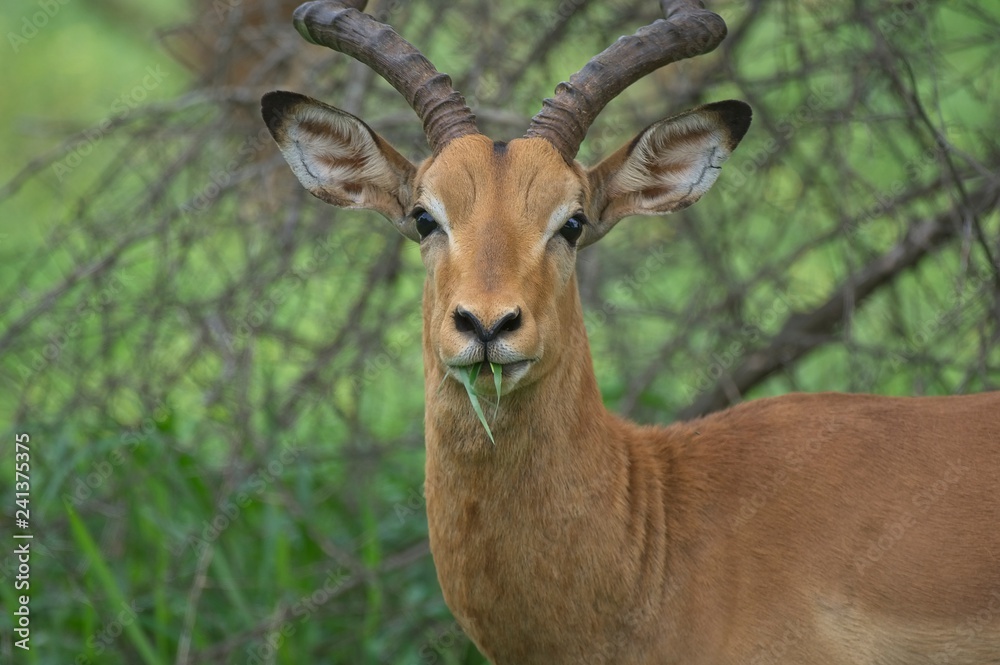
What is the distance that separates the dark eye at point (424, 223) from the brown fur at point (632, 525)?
0.03 metres

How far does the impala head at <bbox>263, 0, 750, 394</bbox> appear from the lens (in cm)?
369

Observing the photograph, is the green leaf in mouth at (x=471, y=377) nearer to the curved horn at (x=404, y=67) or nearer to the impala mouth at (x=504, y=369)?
the impala mouth at (x=504, y=369)

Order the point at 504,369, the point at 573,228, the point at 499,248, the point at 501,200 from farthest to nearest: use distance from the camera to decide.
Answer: the point at 573,228 → the point at 501,200 → the point at 499,248 → the point at 504,369

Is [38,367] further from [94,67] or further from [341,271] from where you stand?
[94,67]

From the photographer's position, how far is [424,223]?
13.6 feet

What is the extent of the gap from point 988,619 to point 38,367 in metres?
4.81

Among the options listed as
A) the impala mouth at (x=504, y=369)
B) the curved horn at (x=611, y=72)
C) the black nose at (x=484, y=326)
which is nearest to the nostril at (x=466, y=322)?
the black nose at (x=484, y=326)

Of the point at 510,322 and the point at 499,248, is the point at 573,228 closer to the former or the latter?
the point at 499,248

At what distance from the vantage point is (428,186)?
4109 millimetres

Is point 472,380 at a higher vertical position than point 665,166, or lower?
lower

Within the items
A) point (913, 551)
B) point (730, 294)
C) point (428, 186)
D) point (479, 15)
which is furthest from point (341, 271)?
point (913, 551)

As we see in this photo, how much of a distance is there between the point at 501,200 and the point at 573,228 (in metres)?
Result: 0.30

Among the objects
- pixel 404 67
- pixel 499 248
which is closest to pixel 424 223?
pixel 499 248

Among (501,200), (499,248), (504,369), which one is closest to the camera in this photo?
(504,369)
